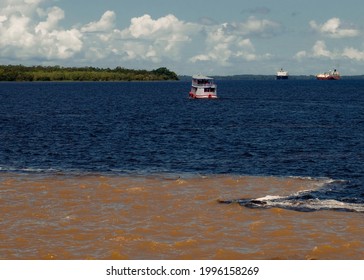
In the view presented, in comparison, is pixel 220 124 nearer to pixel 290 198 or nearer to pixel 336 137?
pixel 336 137

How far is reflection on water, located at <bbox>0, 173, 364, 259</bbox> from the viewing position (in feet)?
96.0

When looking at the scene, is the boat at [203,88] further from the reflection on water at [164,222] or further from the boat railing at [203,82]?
the reflection on water at [164,222]

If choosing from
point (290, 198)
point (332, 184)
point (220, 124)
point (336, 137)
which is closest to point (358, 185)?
point (332, 184)

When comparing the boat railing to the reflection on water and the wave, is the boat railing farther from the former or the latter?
the wave

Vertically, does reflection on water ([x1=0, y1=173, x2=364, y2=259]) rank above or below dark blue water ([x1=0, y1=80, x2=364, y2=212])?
below

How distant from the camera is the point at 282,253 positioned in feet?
94.8

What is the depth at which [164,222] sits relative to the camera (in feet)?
114

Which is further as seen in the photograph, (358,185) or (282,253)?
(358,185)

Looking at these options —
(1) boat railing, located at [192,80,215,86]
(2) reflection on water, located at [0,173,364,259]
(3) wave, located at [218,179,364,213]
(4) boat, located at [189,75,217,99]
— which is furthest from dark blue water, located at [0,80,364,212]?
(4) boat, located at [189,75,217,99]

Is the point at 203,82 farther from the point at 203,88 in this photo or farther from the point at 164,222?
the point at 164,222

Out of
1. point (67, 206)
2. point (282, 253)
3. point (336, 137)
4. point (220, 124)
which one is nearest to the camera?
point (282, 253)

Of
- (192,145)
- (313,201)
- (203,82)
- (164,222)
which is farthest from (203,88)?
(164,222)

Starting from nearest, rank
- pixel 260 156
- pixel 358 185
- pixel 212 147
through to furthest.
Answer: pixel 358 185 < pixel 260 156 < pixel 212 147
